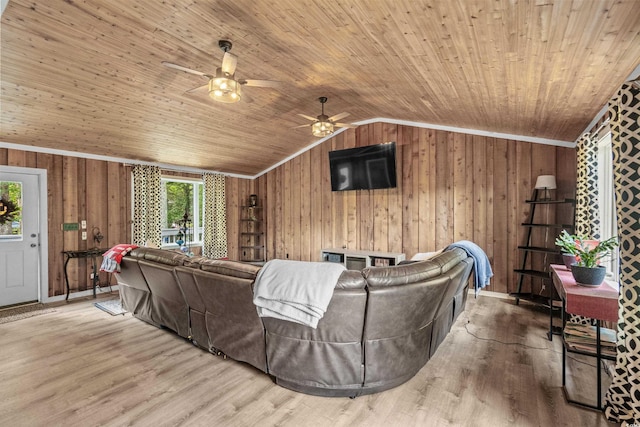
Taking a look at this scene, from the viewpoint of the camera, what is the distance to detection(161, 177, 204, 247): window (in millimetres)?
6598

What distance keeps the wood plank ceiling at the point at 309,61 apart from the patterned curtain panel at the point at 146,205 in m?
0.90

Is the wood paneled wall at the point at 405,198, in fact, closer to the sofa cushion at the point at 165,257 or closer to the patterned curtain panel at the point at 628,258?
the sofa cushion at the point at 165,257

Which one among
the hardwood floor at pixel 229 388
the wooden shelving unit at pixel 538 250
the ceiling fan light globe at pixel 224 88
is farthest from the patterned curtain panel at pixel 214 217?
the wooden shelving unit at pixel 538 250

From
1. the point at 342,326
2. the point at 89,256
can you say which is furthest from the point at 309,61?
the point at 89,256

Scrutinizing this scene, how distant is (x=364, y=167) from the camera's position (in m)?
6.10

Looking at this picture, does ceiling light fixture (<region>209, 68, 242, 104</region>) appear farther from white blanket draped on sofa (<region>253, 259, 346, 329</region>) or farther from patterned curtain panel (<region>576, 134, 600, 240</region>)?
patterned curtain panel (<region>576, 134, 600, 240</region>)

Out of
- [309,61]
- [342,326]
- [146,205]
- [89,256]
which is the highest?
[309,61]

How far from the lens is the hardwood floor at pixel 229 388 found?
205 centimetres

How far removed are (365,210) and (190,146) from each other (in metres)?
3.65

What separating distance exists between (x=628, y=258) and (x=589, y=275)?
0.60 metres

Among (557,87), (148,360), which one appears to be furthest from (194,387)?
(557,87)

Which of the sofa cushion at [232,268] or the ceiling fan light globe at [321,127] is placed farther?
the ceiling fan light globe at [321,127]

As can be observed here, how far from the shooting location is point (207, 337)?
9.56ft

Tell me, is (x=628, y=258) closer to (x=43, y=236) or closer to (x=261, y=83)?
(x=261, y=83)
